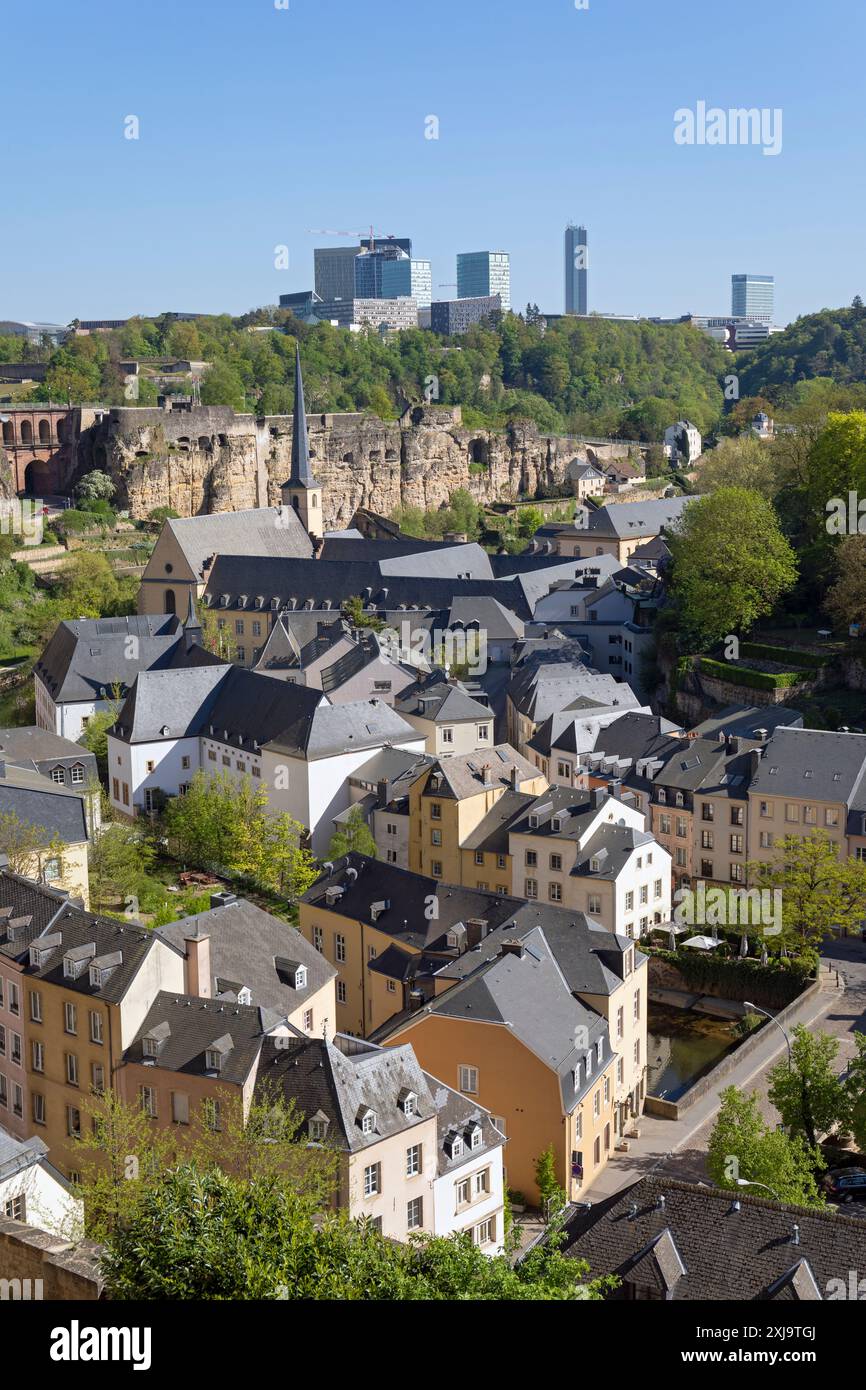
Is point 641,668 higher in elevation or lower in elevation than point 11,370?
lower

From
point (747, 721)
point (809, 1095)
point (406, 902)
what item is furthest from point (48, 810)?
point (747, 721)

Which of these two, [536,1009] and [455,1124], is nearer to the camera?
[455,1124]

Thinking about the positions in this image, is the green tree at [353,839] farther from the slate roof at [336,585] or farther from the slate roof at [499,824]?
the slate roof at [336,585]

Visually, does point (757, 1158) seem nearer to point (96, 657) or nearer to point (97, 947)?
point (97, 947)

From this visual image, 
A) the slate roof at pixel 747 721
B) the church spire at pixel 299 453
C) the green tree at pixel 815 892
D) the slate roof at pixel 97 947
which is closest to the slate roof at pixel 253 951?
the slate roof at pixel 97 947

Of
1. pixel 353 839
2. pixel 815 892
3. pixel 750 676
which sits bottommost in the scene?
pixel 815 892
